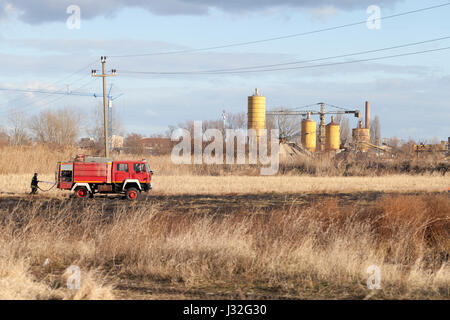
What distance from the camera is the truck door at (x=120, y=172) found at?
1041 inches

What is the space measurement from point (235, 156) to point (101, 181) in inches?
1074

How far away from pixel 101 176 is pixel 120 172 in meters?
0.96

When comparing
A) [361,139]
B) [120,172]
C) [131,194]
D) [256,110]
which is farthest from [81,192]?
[361,139]

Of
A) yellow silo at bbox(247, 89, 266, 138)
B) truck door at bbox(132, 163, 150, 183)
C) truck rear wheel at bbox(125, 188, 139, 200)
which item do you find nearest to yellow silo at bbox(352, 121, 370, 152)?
yellow silo at bbox(247, 89, 266, 138)

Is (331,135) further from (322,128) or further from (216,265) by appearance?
(216,265)

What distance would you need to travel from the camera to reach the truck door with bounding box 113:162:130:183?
2644 cm

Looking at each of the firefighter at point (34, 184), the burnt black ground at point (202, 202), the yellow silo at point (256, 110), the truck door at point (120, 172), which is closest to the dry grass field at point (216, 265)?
the burnt black ground at point (202, 202)

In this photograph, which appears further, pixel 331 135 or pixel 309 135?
pixel 331 135

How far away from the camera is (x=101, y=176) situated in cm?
2642

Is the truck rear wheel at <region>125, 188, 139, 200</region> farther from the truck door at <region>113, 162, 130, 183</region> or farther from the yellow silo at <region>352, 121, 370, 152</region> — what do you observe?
the yellow silo at <region>352, 121, 370, 152</region>

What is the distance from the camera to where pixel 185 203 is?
80.2ft
